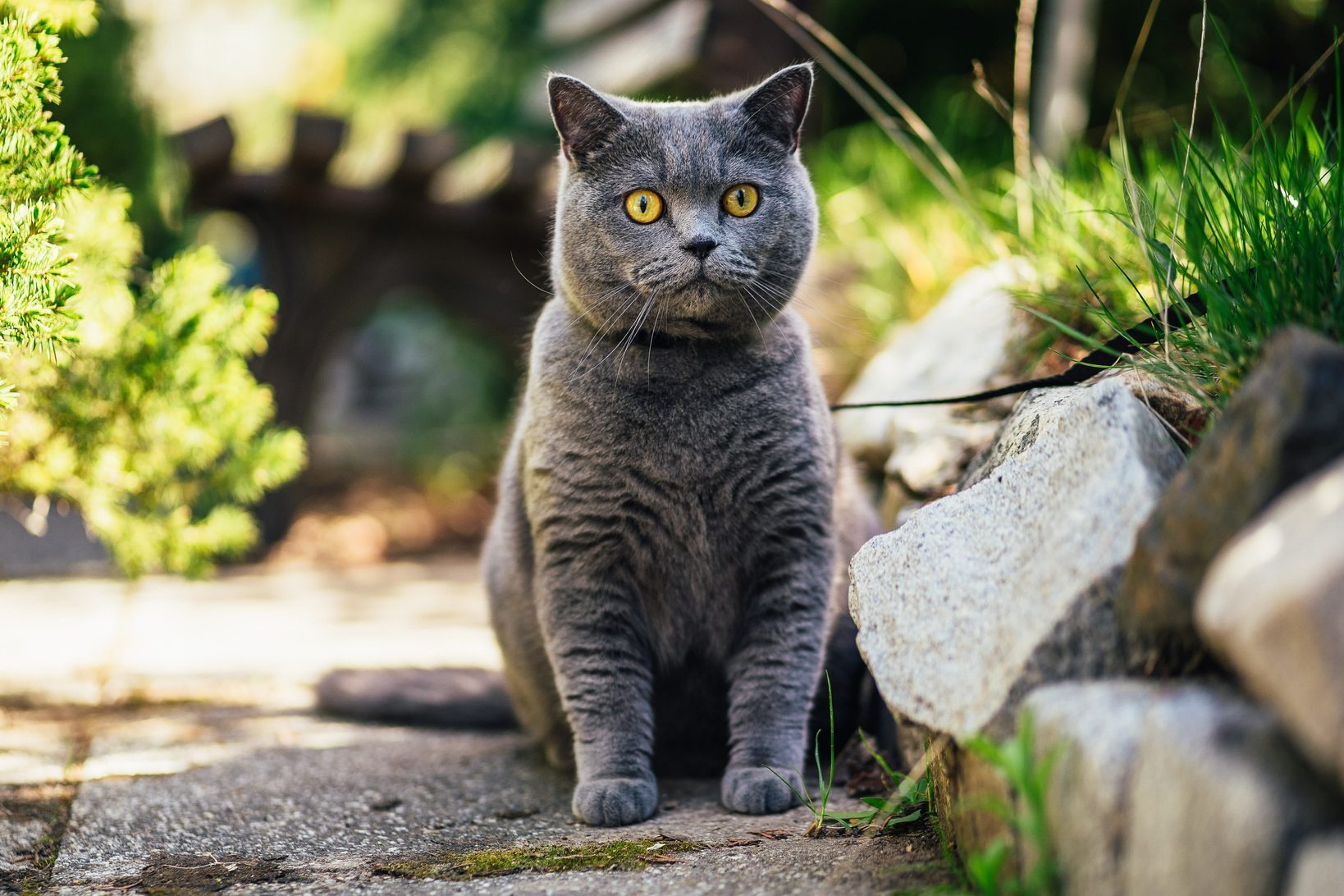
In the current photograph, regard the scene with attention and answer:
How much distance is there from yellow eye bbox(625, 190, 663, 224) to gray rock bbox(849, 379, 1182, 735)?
66 cm

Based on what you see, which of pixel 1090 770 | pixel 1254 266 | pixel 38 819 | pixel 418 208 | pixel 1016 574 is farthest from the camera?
pixel 418 208

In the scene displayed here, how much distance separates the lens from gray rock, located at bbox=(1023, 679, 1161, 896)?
901mm

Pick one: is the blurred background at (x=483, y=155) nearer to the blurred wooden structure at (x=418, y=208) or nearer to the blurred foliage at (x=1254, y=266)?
the blurred wooden structure at (x=418, y=208)

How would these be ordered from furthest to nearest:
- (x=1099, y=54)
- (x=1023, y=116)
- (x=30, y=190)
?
(x=1099, y=54), (x=1023, y=116), (x=30, y=190)

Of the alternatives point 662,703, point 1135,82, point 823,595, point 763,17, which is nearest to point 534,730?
point 662,703

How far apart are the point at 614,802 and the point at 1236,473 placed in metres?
1.01

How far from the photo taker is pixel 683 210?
5.54 feet

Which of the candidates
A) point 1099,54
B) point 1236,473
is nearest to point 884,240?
point 1099,54

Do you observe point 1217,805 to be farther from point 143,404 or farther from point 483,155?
→ point 483,155

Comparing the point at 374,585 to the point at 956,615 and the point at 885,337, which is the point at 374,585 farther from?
the point at 956,615

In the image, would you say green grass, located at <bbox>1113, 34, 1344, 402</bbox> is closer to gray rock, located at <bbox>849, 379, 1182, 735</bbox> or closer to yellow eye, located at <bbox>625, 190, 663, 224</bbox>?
gray rock, located at <bbox>849, 379, 1182, 735</bbox>

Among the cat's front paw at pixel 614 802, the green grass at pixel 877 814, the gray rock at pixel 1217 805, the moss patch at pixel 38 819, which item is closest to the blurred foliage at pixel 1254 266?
the gray rock at pixel 1217 805

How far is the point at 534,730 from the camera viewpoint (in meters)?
2.04

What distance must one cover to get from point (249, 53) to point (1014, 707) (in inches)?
368
